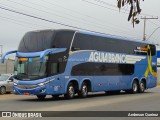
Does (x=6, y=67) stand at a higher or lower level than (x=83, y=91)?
higher

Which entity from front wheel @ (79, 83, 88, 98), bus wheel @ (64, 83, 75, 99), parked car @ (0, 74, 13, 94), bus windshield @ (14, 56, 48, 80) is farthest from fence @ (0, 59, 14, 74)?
bus windshield @ (14, 56, 48, 80)

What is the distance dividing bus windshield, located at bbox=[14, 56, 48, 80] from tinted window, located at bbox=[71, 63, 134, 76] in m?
2.20

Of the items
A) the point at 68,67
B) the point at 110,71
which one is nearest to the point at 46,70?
the point at 68,67

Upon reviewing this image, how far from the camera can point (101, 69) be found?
25328 mm

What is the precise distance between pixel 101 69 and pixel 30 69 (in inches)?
222

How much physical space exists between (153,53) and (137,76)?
3.49 meters

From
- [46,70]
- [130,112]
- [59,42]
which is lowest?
[130,112]

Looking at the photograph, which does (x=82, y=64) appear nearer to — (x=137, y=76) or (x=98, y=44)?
(x=98, y=44)

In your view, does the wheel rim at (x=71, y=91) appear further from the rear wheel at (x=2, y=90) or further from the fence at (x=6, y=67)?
the fence at (x=6, y=67)

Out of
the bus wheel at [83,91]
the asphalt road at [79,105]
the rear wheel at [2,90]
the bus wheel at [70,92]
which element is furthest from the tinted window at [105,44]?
the rear wheel at [2,90]

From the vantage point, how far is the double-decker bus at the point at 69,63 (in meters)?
21.2

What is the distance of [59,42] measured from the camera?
21.7 metres

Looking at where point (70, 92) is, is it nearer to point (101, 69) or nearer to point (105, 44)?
point (101, 69)

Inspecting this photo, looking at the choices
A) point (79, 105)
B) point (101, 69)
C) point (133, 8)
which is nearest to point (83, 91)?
point (101, 69)
